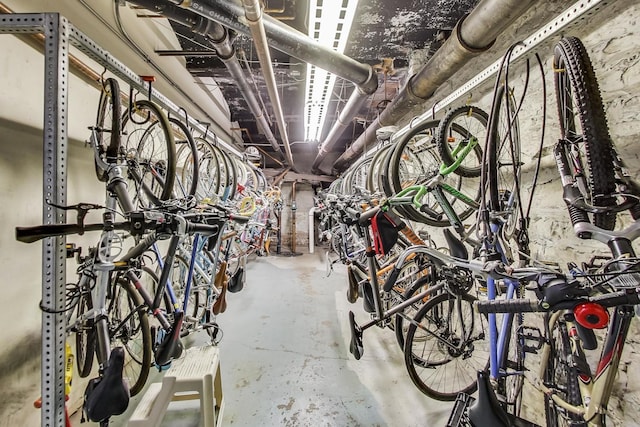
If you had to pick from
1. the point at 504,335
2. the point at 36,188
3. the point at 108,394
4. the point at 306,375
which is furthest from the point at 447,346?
the point at 36,188

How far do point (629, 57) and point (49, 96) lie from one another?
2.42 m

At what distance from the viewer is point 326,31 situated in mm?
1864

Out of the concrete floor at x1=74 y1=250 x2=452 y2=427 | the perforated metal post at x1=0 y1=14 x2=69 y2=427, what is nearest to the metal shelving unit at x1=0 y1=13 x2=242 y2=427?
the perforated metal post at x1=0 y1=14 x2=69 y2=427

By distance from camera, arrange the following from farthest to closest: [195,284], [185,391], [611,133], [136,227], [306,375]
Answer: [195,284], [306,375], [185,391], [611,133], [136,227]

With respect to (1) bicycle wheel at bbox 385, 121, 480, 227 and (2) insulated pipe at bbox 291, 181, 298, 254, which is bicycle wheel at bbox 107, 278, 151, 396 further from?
(2) insulated pipe at bbox 291, 181, 298, 254

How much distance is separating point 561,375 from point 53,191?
2232 mm

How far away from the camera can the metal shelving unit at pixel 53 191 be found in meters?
0.97

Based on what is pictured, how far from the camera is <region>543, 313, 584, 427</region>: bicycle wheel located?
99cm

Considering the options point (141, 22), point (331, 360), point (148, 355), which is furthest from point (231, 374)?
point (141, 22)

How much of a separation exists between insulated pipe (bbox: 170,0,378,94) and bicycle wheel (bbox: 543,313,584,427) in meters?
2.24

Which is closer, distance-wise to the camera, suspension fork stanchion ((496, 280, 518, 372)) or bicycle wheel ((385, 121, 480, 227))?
suspension fork stanchion ((496, 280, 518, 372))

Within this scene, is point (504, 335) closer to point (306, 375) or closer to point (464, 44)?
point (306, 375)

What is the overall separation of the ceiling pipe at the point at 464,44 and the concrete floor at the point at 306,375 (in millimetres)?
2577

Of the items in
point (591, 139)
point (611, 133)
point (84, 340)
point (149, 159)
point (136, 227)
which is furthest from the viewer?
point (149, 159)
